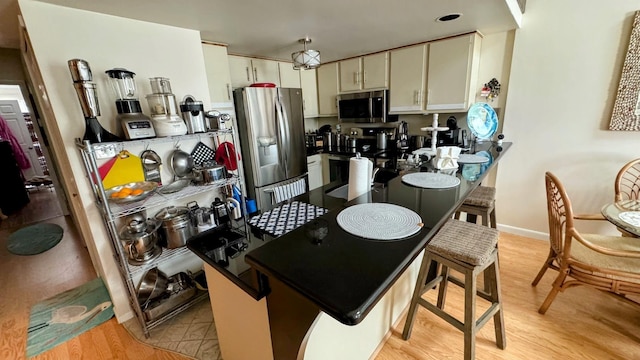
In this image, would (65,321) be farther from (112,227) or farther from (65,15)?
(65,15)

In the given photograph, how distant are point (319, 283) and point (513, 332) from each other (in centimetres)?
175

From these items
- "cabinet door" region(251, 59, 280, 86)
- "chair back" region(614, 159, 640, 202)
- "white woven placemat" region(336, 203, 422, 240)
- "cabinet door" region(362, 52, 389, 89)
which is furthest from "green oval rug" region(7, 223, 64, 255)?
"chair back" region(614, 159, 640, 202)

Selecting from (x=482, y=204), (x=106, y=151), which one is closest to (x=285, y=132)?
(x=106, y=151)

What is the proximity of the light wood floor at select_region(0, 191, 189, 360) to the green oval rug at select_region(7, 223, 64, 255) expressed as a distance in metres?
0.07

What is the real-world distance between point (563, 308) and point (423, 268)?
125 cm

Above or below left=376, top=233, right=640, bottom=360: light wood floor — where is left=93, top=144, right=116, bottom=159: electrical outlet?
above

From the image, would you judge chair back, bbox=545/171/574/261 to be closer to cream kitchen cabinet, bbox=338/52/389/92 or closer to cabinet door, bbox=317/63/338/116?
cream kitchen cabinet, bbox=338/52/389/92

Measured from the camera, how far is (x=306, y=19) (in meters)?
1.88

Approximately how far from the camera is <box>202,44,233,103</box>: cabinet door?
236cm

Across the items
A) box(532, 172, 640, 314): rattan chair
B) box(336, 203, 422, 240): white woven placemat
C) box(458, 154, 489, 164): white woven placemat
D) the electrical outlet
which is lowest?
box(532, 172, 640, 314): rattan chair

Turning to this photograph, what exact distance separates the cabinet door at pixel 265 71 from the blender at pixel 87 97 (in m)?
1.81

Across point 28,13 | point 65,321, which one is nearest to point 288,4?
point 28,13

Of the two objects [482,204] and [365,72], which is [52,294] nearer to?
[482,204]

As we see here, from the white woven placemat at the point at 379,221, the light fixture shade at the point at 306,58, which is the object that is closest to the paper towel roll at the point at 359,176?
the white woven placemat at the point at 379,221
